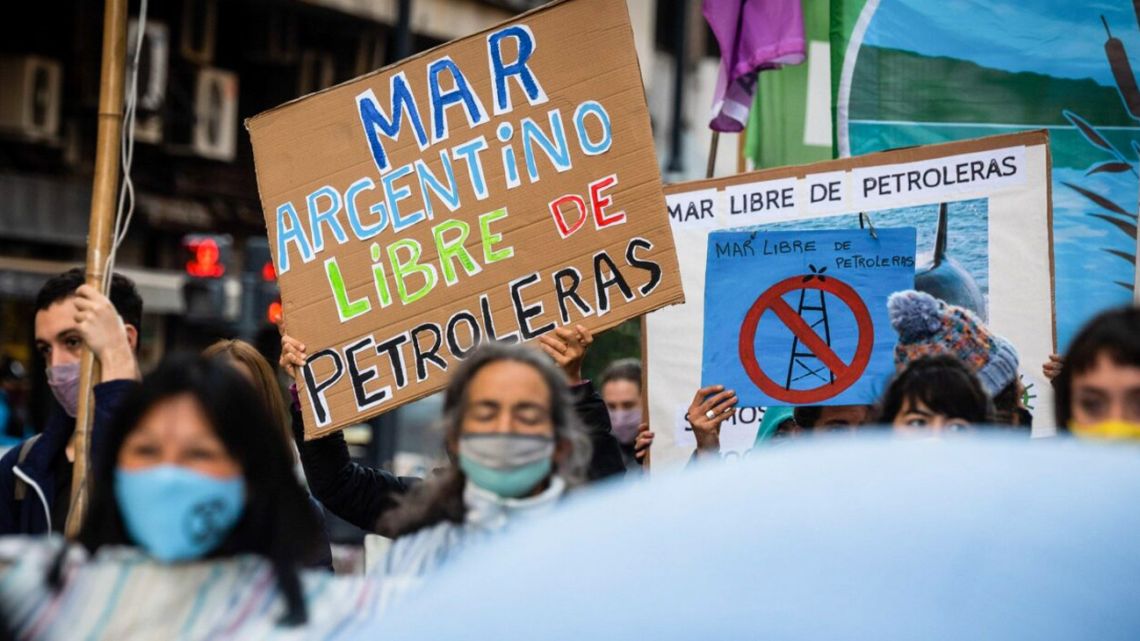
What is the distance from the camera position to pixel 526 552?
236cm

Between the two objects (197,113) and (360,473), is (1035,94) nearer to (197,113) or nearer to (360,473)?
(360,473)

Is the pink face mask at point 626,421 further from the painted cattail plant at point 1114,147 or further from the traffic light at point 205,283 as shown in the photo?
the traffic light at point 205,283

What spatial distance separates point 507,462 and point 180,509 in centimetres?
63

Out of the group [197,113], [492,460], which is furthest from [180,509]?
[197,113]

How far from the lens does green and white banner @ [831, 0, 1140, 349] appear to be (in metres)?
6.20

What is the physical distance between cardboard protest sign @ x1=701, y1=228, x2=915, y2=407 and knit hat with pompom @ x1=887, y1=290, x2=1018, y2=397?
0.05m

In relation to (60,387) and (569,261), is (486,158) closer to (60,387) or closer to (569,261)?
(569,261)

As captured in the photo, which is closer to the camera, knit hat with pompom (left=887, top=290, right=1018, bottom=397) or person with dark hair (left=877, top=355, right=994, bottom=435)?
person with dark hair (left=877, top=355, right=994, bottom=435)

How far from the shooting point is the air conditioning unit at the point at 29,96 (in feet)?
63.3

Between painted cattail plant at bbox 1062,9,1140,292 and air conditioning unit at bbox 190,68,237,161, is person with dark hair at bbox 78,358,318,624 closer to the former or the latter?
painted cattail plant at bbox 1062,9,1140,292

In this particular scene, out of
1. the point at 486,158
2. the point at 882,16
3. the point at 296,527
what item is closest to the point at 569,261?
the point at 486,158

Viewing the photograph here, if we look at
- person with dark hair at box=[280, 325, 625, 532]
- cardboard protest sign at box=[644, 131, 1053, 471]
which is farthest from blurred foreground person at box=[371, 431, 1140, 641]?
cardboard protest sign at box=[644, 131, 1053, 471]

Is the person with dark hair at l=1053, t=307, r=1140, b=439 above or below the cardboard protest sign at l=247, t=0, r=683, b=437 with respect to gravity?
below

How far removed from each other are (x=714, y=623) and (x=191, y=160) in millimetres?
21525
